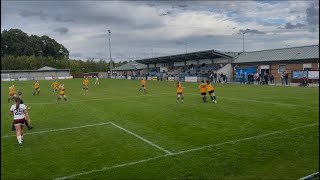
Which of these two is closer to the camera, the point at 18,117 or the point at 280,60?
the point at 18,117

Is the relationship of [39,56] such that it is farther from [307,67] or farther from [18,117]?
[18,117]

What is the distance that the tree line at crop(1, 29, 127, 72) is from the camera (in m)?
112

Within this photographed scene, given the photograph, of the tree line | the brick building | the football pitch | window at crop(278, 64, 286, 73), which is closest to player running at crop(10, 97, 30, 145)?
the football pitch

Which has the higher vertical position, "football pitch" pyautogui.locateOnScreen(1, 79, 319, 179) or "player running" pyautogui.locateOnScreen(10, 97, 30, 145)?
"player running" pyautogui.locateOnScreen(10, 97, 30, 145)

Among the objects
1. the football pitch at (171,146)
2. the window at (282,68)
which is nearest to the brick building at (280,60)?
the window at (282,68)

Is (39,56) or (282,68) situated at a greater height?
(39,56)

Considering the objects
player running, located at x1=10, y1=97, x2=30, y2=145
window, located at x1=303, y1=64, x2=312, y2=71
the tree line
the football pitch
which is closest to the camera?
the football pitch

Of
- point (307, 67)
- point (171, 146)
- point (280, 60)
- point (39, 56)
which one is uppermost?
point (39, 56)

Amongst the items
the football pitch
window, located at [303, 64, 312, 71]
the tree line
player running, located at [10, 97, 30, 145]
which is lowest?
the football pitch

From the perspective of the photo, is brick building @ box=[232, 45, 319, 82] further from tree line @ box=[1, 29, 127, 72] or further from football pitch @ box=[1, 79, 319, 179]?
tree line @ box=[1, 29, 127, 72]

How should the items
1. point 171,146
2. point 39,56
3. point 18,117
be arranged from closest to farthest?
point 171,146 < point 18,117 < point 39,56

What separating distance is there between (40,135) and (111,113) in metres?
6.77

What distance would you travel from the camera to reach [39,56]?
448ft

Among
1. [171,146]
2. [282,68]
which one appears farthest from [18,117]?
[282,68]
